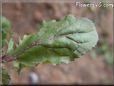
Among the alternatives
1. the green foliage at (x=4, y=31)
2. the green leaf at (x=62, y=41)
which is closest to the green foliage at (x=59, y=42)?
the green leaf at (x=62, y=41)

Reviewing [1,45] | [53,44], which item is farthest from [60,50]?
[1,45]

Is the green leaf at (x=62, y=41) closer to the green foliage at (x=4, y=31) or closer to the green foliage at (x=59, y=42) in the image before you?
the green foliage at (x=59, y=42)

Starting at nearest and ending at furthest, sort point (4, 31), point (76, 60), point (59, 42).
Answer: point (59, 42)
point (4, 31)
point (76, 60)

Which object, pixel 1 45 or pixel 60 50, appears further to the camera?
pixel 1 45

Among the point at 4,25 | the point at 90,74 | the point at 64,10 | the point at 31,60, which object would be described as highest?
the point at 64,10

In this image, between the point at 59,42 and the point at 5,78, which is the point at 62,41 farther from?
the point at 5,78

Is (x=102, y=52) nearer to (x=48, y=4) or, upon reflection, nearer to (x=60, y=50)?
(x=48, y=4)

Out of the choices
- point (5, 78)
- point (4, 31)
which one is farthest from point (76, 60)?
point (5, 78)
